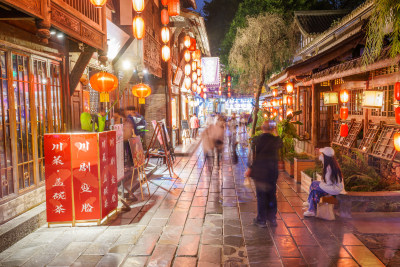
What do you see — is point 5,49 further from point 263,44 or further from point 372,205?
point 263,44

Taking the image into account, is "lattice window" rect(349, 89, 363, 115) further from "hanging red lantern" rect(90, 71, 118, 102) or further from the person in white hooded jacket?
"hanging red lantern" rect(90, 71, 118, 102)

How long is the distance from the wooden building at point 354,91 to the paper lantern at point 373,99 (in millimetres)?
28

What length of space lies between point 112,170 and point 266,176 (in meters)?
3.51

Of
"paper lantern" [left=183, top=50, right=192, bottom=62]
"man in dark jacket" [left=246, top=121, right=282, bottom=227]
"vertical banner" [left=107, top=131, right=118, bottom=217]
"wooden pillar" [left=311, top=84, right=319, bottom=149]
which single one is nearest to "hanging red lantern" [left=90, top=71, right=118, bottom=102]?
"vertical banner" [left=107, top=131, right=118, bottom=217]

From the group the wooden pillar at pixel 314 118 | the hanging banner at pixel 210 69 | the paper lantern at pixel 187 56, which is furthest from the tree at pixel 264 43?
the wooden pillar at pixel 314 118

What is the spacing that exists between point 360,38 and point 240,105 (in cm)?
4171

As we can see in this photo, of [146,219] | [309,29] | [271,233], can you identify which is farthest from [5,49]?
[309,29]

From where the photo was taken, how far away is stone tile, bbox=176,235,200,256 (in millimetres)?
5262

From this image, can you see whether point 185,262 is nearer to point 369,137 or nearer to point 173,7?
point 369,137

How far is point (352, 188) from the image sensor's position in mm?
7164

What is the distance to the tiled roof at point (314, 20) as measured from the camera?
19.8 metres

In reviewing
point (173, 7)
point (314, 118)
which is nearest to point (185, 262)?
point (314, 118)

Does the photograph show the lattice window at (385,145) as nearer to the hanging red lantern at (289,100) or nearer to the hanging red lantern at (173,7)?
the hanging red lantern at (289,100)

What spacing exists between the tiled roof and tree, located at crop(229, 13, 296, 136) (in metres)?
1.16
